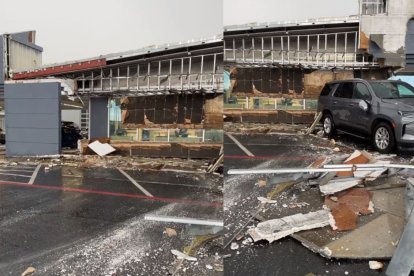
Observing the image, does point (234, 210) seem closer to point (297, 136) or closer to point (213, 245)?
point (213, 245)

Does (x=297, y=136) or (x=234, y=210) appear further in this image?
(x=234, y=210)

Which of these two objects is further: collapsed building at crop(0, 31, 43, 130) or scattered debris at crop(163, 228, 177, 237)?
collapsed building at crop(0, 31, 43, 130)

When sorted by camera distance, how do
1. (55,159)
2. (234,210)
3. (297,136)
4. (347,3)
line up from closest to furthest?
(347,3)
(297,136)
(234,210)
(55,159)

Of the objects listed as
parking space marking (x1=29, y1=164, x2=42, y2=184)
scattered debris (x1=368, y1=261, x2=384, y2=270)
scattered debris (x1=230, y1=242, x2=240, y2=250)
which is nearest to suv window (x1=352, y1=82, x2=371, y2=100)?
scattered debris (x1=368, y1=261, x2=384, y2=270)

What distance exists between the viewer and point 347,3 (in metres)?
1.16

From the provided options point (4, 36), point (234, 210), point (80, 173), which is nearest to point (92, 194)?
point (80, 173)

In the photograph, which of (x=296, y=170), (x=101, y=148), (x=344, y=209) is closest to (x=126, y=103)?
(x=101, y=148)

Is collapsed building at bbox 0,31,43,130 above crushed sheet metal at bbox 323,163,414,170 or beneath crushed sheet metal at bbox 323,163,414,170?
above

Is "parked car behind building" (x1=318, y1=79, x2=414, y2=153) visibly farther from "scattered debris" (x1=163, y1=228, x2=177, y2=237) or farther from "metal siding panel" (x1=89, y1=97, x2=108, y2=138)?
"metal siding panel" (x1=89, y1=97, x2=108, y2=138)

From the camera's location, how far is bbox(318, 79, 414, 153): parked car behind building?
3.67 feet

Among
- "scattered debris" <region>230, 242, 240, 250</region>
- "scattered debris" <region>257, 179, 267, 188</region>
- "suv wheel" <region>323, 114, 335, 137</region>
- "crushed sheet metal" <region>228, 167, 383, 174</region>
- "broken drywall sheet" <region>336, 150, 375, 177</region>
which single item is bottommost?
"scattered debris" <region>230, 242, 240, 250</region>

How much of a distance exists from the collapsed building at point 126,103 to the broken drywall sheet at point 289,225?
38 centimetres

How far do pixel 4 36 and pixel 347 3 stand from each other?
1.64 meters

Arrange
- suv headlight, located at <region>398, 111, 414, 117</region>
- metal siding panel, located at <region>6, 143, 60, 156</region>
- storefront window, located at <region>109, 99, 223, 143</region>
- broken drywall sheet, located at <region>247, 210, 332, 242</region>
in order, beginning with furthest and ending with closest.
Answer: metal siding panel, located at <region>6, 143, 60, 156</region>, storefront window, located at <region>109, 99, 223, 143</region>, broken drywall sheet, located at <region>247, 210, 332, 242</region>, suv headlight, located at <region>398, 111, 414, 117</region>
